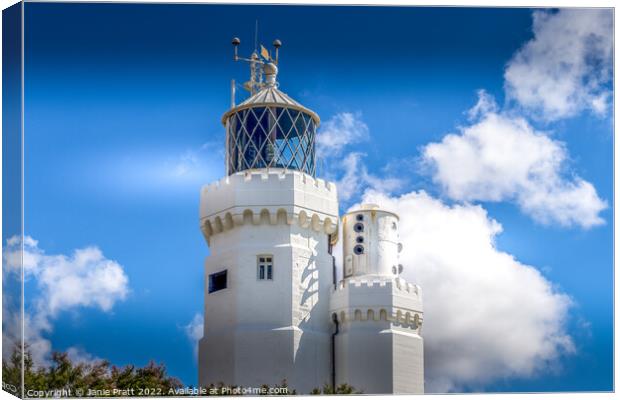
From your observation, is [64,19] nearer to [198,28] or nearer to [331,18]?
[198,28]

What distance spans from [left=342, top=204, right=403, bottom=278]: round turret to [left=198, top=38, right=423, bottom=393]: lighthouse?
0.03 m

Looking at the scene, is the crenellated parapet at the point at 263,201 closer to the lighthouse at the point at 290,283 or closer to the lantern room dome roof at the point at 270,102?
the lighthouse at the point at 290,283

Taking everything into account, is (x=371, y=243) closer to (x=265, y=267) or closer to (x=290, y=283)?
(x=290, y=283)

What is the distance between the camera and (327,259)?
127ft

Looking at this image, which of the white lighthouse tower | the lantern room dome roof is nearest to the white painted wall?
the white lighthouse tower

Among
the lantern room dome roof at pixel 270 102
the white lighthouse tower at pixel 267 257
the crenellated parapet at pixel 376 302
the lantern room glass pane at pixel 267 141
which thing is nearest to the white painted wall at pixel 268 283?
the white lighthouse tower at pixel 267 257

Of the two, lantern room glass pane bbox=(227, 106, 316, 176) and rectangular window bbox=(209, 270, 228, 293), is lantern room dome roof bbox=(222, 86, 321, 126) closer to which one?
lantern room glass pane bbox=(227, 106, 316, 176)

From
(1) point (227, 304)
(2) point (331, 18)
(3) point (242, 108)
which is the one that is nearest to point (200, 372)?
(1) point (227, 304)

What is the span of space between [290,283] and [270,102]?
497cm

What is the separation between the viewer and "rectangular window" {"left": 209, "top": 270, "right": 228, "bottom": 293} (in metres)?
37.8

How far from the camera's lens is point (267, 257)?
37.7 m

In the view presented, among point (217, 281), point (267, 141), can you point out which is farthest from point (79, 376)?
point (267, 141)

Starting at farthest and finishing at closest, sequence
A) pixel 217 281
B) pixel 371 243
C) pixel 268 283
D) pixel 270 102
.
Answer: pixel 270 102
pixel 371 243
pixel 217 281
pixel 268 283

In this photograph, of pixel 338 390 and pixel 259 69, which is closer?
pixel 338 390
